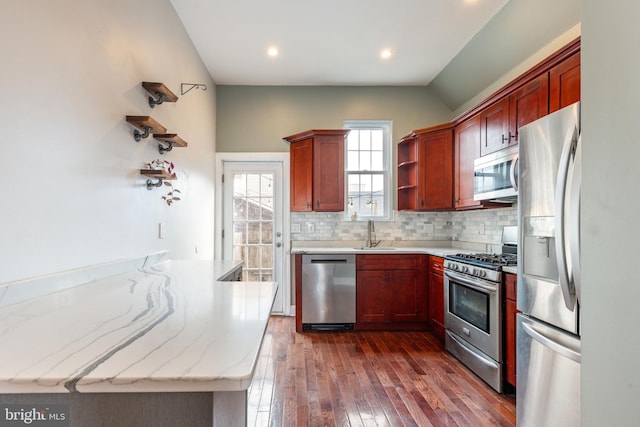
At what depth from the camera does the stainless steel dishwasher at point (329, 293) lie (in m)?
3.66

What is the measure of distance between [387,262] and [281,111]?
2.30 m

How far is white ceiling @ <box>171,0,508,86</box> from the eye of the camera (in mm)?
2764

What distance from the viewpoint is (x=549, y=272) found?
1.71m

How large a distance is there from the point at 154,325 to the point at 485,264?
231 centimetres

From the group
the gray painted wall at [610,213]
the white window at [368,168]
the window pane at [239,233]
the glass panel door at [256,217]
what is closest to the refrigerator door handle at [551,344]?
the gray painted wall at [610,213]

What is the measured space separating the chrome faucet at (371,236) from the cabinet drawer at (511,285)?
2.00 metres

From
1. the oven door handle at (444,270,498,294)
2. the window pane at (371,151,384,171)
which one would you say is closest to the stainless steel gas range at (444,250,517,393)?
the oven door handle at (444,270,498,294)

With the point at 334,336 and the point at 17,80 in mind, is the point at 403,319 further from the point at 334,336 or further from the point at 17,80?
the point at 17,80

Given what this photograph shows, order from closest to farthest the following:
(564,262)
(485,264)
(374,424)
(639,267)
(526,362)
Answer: (639,267)
(564,262)
(526,362)
(374,424)
(485,264)

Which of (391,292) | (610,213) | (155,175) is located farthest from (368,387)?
(155,175)

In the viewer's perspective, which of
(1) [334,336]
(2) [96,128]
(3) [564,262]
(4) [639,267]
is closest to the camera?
(4) [639,267]

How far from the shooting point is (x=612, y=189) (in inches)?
38.0

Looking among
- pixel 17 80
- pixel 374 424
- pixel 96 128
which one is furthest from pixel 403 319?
pixel 17 80

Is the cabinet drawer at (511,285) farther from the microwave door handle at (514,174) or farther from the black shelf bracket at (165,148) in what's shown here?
the black shelf bracket at (165,148)
